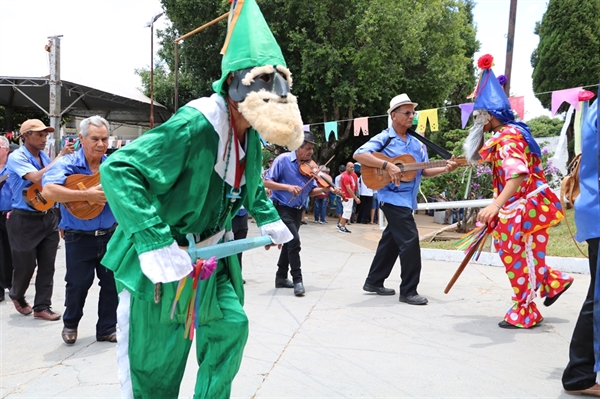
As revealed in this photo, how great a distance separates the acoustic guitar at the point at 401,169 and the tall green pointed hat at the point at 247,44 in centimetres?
355

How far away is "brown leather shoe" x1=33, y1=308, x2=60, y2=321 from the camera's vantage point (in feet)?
17.1

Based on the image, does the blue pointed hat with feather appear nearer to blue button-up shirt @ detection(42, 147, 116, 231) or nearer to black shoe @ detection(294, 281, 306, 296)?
Result: black shoe @ detection(294, 281, 306, 296)

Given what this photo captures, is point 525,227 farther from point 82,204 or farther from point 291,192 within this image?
point 82,204

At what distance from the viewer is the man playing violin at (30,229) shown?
17.2 ft

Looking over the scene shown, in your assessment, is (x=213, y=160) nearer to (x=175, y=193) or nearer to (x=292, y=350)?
(x=175, y=193)

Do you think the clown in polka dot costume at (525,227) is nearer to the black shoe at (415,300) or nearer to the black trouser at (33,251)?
the black shoe at (415,300)

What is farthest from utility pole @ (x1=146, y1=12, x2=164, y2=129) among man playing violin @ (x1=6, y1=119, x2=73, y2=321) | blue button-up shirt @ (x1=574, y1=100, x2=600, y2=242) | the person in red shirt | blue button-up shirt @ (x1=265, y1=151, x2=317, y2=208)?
blue button-up shirt @ (x1=574, y1=100, x2=600, y2=242)

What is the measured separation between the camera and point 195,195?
2307mm

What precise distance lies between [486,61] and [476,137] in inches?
27.0

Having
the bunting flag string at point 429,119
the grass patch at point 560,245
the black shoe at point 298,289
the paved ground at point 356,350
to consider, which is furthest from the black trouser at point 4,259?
the bunting flag string at point 429,119

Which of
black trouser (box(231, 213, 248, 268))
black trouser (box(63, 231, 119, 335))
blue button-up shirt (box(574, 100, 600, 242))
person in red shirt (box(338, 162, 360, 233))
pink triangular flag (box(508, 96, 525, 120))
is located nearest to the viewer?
blue button-up shirt (box(574, 100, 600, 242))

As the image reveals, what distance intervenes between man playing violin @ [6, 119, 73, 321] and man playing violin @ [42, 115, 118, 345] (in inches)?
37.7

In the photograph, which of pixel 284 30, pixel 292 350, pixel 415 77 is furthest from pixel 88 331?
pixel 415 77

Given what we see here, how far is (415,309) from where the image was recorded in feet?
17.7
